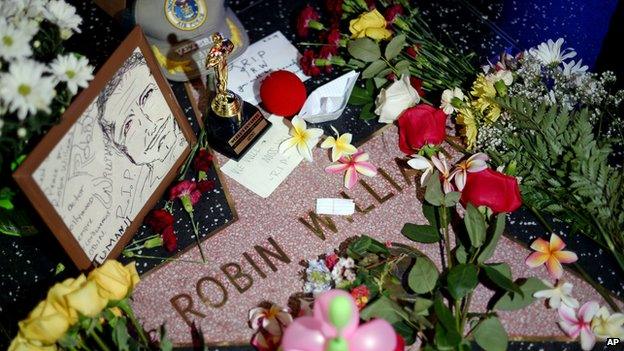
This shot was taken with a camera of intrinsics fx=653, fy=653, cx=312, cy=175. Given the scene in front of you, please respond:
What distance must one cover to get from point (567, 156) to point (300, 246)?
0.39 m

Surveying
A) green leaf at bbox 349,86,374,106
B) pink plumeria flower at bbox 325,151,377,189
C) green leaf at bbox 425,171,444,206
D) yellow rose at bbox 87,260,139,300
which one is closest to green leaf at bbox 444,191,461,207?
green leaf at bbox 425,171,444,206

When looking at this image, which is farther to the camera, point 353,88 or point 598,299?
point 353,88

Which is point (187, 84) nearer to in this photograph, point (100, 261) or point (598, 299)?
point (100, 261)

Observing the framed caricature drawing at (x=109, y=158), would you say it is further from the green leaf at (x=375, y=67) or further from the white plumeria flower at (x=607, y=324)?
the white plumeria flower at (x=607, y=324)

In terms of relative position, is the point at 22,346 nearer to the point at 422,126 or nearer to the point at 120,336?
the point at 120,336

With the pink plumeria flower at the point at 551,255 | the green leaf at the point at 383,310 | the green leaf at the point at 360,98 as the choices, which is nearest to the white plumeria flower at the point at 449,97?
the green leaf at the point at 360,98

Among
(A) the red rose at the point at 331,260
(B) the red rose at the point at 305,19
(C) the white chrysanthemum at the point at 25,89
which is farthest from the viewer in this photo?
(B) the red rose at the point at 305,19

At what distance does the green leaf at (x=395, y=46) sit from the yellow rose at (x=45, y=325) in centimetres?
61

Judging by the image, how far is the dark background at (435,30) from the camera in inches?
35.9

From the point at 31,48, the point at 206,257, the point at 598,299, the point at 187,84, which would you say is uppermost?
the point at 31,48

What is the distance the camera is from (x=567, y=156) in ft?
2.94

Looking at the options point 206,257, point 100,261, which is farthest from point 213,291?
point 100,261

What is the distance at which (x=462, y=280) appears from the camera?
832 millimetres

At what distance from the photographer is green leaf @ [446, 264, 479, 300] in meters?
0.82
